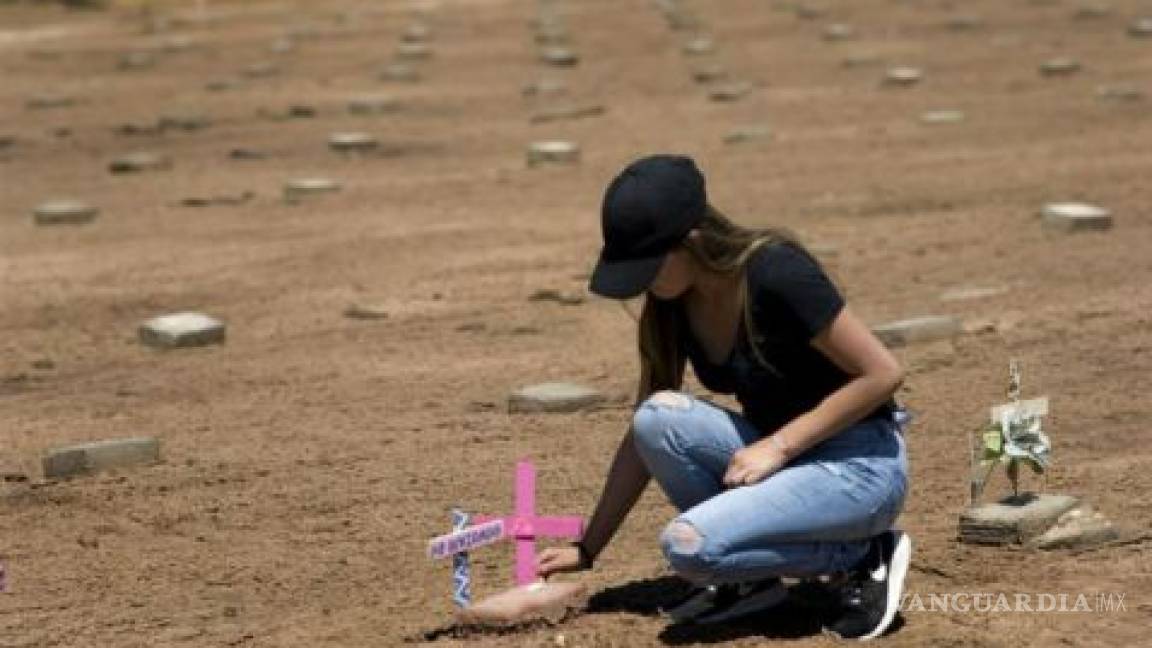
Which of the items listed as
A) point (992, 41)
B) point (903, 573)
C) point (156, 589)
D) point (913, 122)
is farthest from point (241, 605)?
point (992, 41)

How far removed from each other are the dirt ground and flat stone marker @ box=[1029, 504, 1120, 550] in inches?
2.2

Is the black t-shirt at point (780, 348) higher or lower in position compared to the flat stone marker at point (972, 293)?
higher

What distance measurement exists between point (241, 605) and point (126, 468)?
1.57 m

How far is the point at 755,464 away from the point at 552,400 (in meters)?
2.75

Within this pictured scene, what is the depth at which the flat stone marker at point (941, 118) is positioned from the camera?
14117mm

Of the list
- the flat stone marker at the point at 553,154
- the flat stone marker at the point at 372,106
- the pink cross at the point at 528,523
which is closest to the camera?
the pink cross at the point at 528,523

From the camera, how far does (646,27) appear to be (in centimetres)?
2147

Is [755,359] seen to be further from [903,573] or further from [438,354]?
[438,354]

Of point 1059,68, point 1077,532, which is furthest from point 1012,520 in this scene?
point 1059,68

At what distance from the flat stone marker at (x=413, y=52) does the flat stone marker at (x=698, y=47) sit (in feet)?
7.56

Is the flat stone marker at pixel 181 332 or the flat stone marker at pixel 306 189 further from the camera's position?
the flat stone marker at pixel 306 189

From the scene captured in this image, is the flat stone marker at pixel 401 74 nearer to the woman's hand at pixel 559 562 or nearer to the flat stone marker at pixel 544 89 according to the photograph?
the flat stone marker at pixel 544 89

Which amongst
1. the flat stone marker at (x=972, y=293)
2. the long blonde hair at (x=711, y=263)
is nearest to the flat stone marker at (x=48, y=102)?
the flat stone marker at (x=972, y=293)

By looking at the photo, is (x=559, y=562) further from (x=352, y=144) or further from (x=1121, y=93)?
(x=1121, y=93)
